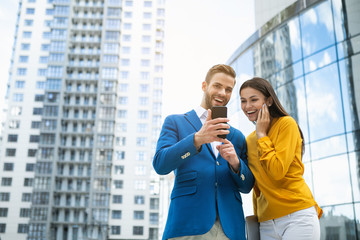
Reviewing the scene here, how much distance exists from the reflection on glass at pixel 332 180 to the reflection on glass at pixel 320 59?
371 centimetres

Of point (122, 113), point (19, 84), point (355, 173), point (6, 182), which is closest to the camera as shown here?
point (355, 173)

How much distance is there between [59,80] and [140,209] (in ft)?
83.2

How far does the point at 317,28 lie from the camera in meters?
14.3

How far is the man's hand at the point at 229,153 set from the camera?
2.41 meters

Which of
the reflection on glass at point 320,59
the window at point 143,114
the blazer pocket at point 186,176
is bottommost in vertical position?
the blazer pocket at point 186,176

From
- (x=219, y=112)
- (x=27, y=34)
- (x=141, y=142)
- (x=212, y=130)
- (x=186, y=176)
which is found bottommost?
(x=186, y=176)

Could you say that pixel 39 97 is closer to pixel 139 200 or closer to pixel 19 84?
pixel 19 84

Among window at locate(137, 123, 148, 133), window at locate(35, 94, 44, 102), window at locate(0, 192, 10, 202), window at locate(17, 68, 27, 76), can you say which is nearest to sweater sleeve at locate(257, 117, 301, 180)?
window at locate(137, 123, 148, 133)

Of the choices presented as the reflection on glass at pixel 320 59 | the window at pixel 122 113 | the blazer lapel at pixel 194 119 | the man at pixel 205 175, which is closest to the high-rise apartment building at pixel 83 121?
the window at pixel 122 113

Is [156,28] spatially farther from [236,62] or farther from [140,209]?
[236,62]

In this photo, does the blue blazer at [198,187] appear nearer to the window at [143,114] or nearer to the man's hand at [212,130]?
the man's hand at [212,130]

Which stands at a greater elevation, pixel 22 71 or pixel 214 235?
pixel 22 71

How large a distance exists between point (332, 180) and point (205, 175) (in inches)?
464

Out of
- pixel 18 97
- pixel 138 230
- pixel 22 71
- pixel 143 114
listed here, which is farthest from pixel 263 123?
pixel 22 71
